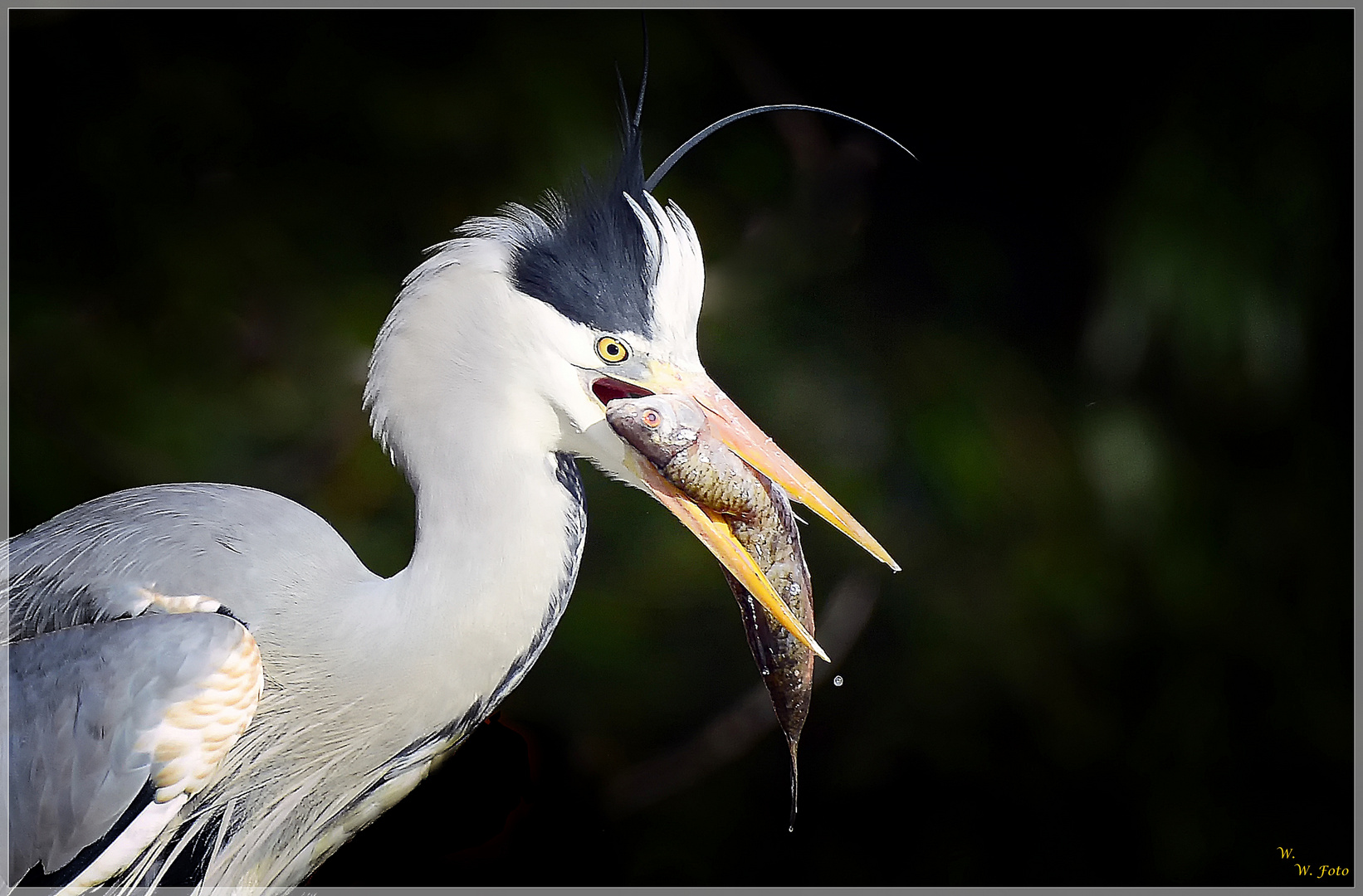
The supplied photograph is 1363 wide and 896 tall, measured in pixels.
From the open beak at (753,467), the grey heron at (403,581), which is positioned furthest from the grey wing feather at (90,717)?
the open beak at (753,467)

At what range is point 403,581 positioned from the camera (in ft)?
3.01

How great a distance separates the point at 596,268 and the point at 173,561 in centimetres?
52

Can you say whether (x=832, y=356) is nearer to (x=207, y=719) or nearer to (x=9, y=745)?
(x=207, y=719)

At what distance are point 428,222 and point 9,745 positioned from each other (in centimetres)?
99

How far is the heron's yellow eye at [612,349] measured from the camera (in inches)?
35.7

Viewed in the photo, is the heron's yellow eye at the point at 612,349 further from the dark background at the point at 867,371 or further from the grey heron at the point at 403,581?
the dark background at the point at 867,371

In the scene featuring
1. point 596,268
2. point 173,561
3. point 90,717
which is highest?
point 596,268

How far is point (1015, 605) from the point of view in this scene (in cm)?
159

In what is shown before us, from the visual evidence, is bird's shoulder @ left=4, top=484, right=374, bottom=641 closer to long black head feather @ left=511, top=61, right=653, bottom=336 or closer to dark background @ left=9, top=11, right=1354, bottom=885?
long black head feather @ left=511, top=61, right=653, bottom=336

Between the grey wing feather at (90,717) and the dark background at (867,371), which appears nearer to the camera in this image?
the grey wing feather at (90,717)

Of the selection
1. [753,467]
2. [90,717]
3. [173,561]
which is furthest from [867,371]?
[90,717]

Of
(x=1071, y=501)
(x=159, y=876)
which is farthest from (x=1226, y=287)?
(x=159, y=876)

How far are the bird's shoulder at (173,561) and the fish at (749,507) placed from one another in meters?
0.36

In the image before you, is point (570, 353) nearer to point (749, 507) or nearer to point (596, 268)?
point (596, 268)
